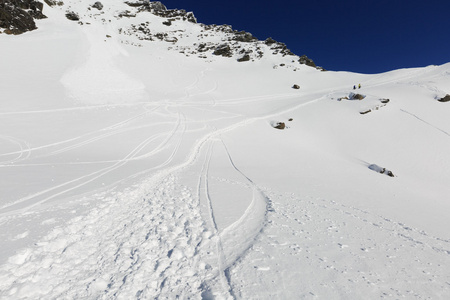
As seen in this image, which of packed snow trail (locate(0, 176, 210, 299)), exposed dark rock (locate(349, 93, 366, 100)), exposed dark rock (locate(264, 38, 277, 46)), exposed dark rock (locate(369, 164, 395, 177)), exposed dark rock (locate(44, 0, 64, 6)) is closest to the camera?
packed snow trail (locate(0, 176, 210, 299))

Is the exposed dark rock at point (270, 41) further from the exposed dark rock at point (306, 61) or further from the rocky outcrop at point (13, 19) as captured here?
the rocky outcrop at point (13, 19)

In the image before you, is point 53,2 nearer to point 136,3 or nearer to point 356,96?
point 136,3

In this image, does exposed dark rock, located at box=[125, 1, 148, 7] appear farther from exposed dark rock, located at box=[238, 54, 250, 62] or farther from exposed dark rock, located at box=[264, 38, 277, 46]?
exposed dark rock, located at box=[238, 54, 250, 62]

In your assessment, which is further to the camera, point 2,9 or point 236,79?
point 236,79

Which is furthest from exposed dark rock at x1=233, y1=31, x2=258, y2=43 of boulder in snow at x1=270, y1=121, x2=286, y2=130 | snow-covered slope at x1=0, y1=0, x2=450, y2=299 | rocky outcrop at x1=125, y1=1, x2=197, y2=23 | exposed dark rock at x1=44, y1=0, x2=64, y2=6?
boulder in snow at x1=270, y1=121, x2=286, y2=130

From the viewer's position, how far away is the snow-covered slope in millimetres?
3193

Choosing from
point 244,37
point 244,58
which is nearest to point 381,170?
point 244,58

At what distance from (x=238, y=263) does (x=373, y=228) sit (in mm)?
3764

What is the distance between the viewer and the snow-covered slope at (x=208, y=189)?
10.5 feet

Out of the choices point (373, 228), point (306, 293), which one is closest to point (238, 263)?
point (306, 293)

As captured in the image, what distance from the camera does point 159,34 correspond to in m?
61.9

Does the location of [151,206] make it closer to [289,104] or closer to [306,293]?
[306,293]

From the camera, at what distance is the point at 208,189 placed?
7.14 m

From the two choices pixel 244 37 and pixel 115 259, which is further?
pixel 244 37
